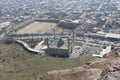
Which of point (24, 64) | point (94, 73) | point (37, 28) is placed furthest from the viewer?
point (37, 28)

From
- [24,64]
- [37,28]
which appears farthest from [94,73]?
[37,28]

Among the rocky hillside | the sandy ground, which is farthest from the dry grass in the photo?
the sandy ground

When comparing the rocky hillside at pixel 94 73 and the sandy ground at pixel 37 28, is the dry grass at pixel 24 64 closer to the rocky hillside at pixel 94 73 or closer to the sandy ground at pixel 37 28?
the rocky hillside at pixel 94 73

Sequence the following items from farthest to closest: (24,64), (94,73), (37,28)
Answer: (37,28) < (24,64) < (94,73)

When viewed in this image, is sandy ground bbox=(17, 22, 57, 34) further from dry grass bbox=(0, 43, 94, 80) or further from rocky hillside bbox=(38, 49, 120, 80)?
rocky hillside bbox=(38, 49, 120, 80)

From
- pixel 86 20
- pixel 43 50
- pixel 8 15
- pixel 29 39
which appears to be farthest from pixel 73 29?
pixel 8 15

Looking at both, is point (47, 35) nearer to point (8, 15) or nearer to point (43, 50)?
point (43, 50)

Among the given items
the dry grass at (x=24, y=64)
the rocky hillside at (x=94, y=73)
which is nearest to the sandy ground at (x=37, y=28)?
the dry grass at (x=24, y=64)

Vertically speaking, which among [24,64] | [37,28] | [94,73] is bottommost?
[24,64]

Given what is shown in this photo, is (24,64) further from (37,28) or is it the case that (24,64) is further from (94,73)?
(37,28)
